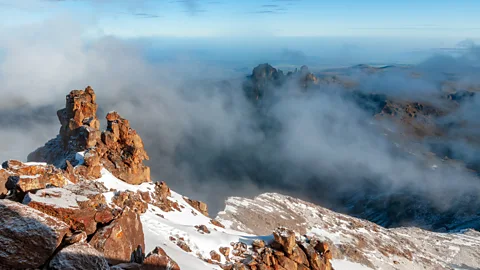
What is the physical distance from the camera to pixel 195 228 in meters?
46.2

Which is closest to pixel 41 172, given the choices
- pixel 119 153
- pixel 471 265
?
pixel 119 153

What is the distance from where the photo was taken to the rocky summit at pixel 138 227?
1343 cm

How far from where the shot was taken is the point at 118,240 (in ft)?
56.2

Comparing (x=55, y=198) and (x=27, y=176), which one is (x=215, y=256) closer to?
(x=27, y=176)

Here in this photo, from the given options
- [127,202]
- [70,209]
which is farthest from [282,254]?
[70,209]

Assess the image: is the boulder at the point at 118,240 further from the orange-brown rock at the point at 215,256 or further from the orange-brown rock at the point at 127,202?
the orange-brown rock at the point at 127,202

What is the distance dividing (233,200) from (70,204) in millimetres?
93858

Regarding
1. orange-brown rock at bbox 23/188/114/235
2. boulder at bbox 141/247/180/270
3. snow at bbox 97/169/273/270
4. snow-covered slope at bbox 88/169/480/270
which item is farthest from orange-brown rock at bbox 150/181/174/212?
boulder at bbox 141/247/180/270

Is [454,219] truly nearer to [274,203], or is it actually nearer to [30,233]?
[274,203]

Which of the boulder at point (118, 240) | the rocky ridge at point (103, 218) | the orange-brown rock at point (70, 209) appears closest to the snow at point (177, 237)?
the rocky ridge at point (103, 218)

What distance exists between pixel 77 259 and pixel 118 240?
4.41 meters

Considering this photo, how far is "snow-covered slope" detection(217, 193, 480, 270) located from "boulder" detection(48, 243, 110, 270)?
64.0m

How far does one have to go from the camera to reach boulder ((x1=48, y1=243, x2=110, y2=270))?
12.4 meters

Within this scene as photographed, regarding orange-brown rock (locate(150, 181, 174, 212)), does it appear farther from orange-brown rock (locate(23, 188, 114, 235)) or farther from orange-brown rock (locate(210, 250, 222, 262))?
orange-brown rock (locate(23, 188, 114, 235))
